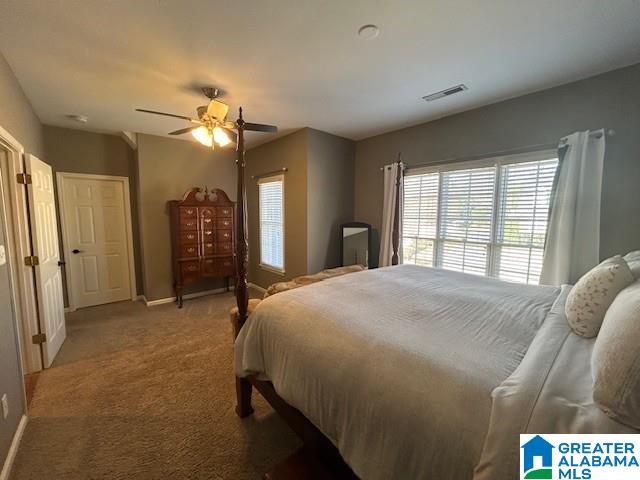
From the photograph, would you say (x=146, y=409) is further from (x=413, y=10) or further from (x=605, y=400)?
(x=413, y=10)

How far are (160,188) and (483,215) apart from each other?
451cm

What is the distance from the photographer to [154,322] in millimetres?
3439

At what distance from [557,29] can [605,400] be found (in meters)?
2.22

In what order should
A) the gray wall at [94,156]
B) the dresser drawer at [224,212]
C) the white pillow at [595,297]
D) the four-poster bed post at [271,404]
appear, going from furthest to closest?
the dresser drawer at [224,212] < the gray wall at [94,156] < the four-poster bed post at [271,404] < the white pillow at [595,297]

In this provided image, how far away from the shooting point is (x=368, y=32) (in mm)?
1751

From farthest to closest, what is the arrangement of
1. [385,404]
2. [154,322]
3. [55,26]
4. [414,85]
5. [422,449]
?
[154,322]
[414,85]
[55,26]
[385,404]
[422,449]

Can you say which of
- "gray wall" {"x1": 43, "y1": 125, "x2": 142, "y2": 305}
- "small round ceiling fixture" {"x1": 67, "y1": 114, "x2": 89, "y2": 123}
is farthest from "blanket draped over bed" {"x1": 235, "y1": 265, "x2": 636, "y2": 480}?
"gray wall" {"x1": 43, "y1": 125, "x2": 142, "y2": 305}

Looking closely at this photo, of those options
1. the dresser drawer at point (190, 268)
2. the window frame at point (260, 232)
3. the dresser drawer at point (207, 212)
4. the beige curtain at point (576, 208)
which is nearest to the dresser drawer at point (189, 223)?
the dresser drawer at point (207, 212)

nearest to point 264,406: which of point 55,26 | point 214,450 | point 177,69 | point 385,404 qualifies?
point 214,450

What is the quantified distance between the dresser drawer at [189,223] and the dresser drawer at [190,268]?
532mm

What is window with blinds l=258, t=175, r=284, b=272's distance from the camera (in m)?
4.32

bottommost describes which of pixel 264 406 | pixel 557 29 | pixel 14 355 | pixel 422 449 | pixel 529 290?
pixel 264 406

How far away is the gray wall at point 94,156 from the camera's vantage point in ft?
11.9

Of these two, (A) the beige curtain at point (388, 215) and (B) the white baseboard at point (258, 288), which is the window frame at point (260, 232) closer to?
(B) the white baseboard at point (258, 288)
